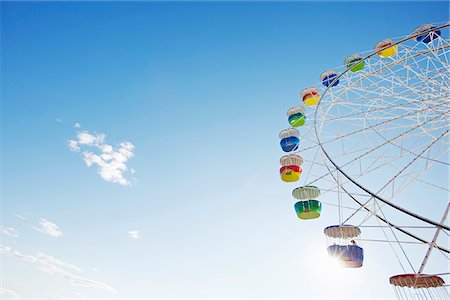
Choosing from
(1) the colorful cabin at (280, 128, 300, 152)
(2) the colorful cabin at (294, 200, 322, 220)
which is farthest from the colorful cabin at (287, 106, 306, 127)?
(2) the colorful cabin at (294, 200, 322, 220)

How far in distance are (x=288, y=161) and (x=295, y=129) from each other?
2.06 meters

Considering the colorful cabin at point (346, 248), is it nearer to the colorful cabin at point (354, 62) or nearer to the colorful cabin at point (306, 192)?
the colorful cabin at point (306, 192)

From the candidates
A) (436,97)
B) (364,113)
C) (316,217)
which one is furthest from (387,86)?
(316,217)

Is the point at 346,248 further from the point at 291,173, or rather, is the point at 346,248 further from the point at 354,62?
the point at 354,62

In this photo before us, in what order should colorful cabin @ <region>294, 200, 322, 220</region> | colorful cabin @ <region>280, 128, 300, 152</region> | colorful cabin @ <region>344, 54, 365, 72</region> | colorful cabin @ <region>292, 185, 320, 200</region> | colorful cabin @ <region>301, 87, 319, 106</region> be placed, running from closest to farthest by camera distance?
colorful cabin @ <region>294, 200, 322, 220</region>
colorful cabin @ <region>292, 185, 320, 200</region>
colorful cabin @ <region>344, 54, 365, 72</region>
colorful cabin @ <region>280, 128, 300, 152</region>
colorful cabin @ <region>301, 87, 319, 106</region>

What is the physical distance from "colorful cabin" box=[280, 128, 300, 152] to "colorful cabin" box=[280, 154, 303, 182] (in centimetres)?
87

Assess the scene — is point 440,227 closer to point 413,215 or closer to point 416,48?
point 413,215

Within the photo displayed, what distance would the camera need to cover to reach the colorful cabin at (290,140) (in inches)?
596

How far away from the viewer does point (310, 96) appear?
16.6m

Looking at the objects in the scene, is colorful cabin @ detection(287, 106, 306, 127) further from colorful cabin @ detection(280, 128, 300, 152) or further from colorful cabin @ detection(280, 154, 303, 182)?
colorful cabin @ detection(280, 154, 303, 182)

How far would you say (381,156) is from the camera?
441 inches

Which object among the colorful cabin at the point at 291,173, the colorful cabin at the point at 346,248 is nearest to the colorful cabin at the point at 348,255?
the colorful cabin at the point at 346,248

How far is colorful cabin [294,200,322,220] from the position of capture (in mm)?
12492

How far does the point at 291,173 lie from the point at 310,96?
5.16m
